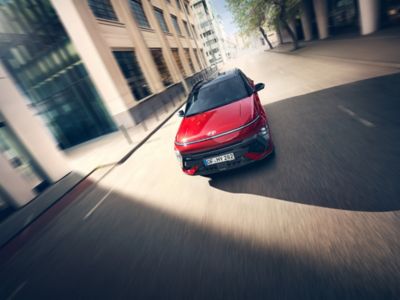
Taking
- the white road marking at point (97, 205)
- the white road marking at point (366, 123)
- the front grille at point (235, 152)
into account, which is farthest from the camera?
the white road marking at point (97, 205)

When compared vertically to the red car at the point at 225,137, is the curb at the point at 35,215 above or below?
below

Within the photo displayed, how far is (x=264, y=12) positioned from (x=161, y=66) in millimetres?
14060

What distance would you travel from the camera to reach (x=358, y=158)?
3768 millimetres

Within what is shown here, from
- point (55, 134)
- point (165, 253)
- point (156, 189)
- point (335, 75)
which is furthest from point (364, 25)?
point (55, 134)

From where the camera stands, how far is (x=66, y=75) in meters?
13.9

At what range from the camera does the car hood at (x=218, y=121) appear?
13.5ft

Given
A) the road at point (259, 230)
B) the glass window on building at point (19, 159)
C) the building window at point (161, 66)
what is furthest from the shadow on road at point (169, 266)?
the building window at point (161, 66)

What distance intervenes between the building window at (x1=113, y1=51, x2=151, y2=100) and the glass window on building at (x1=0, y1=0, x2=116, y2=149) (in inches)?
95.0

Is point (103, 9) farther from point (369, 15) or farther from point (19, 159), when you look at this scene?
point (369, 15)

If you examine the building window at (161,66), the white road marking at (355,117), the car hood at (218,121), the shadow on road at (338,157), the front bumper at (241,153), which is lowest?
the white road marking at (355,117)

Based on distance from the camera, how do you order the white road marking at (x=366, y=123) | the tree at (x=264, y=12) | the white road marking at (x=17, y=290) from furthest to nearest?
the tree at (x=264, y=12) → the white road marking at (x=366, y=123) → the white road marking at (x=17, y=290)

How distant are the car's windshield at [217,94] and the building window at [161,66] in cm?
1595

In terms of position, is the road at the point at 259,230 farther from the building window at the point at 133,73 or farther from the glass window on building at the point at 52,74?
the building window at the point at 133,73

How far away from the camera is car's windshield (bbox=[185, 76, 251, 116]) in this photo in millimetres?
5180
